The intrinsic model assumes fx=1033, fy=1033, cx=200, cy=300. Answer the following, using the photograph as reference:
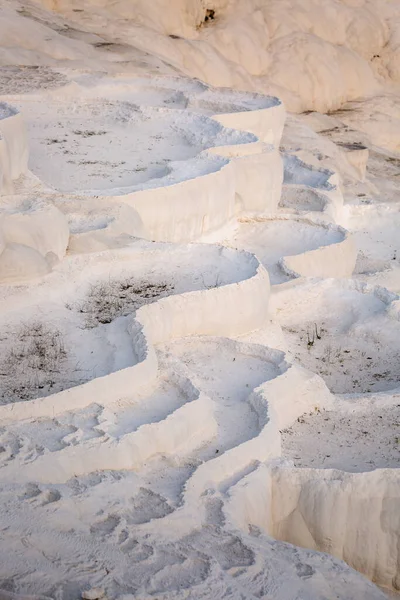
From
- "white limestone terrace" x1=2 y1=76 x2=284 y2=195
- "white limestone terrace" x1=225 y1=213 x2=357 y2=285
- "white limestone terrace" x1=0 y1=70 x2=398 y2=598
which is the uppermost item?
"white limestone terrace" x1=0 y1=70 x2=398 y2=598

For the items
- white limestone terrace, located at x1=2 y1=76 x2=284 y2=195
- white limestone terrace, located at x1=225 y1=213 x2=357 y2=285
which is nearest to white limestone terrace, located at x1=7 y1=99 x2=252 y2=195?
white limestone terrace, located at x1=2 y1=76 x2=284 y2=195

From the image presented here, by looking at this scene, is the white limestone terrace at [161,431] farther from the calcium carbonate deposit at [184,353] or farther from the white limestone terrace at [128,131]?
the white limestone terrace at [128,131]

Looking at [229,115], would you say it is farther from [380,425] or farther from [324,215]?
[380,425]

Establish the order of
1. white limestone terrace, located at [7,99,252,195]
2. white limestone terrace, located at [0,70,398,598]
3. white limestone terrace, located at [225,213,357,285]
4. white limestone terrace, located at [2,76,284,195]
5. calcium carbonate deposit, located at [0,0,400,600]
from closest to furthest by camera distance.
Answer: white limestone terrace, located at [0,70,398,598]
calcium carbonate deposit, located at [0,0,400,600]
white limestone terrace, located at [225,213,357,285]
white limestone terrace, located at [7,99,252,195]
white limestone terrace, located at [2,76,284,195]

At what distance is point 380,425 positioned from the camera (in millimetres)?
9656

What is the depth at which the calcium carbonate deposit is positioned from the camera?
6832 millimetres

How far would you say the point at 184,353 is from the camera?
10.4 metres

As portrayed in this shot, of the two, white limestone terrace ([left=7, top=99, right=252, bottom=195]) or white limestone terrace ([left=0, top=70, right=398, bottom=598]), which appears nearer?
white limestone terrace ([left=0, top=70, right=398, bottom=598])

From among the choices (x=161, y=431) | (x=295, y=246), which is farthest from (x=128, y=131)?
(x=161, y=431)

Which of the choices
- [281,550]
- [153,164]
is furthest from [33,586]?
[153,164]

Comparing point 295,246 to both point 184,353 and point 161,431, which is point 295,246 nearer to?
point 184,353

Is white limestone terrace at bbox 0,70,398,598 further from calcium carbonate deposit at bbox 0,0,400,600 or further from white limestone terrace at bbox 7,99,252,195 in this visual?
white limestone terrace at bbox 7,99,252,195

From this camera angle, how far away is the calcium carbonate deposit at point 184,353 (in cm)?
683

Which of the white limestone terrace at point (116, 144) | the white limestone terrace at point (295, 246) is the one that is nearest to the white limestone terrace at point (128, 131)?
the white limestone terrace at point (116, 144)
